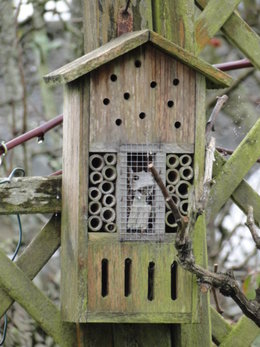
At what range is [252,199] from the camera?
395 cm

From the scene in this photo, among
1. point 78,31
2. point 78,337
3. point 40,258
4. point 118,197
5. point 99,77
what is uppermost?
point 78,31

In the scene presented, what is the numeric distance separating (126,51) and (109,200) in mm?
493

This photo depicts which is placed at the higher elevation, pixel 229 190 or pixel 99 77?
pixel 99 77

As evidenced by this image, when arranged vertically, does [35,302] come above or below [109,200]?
below

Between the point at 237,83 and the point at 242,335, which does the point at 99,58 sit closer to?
the point at 242,335

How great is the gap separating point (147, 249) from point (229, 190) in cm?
57

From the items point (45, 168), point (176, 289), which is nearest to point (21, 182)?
point (176, 289)

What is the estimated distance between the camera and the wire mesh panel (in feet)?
11.3

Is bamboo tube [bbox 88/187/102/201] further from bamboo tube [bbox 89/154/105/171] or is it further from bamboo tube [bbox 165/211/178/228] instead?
bamboo tube [bbox 165/211/178/228]

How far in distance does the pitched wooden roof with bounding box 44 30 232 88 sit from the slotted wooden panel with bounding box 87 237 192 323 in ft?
1.84

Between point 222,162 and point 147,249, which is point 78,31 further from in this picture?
point 147,249

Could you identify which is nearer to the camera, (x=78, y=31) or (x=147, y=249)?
(x=147, y=249)

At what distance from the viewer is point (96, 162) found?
3.48 meters

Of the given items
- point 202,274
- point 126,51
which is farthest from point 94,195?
point 202,274
